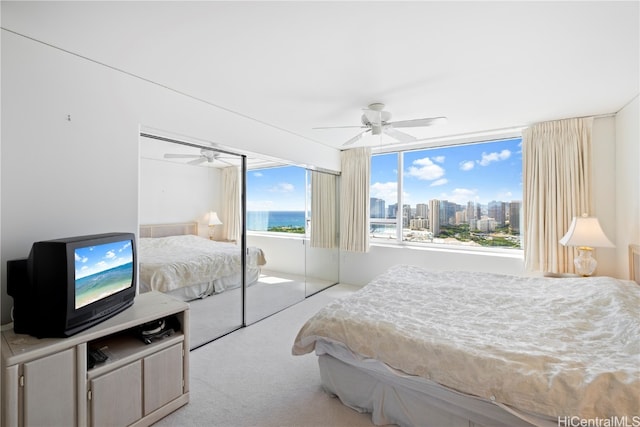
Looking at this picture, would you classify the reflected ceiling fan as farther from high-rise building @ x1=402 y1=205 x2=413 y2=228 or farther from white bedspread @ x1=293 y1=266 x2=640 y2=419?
high-rise building @ x1=402 y1=205 x2=413 y2=228

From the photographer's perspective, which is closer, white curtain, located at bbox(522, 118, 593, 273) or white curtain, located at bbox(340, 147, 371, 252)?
white curtain, located at bbox(522, 118, 593, 273)

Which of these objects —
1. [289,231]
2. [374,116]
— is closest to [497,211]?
[374,116]

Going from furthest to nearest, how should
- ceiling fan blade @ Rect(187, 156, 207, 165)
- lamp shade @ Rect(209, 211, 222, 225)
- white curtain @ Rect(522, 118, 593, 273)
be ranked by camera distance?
1. white curtain @ Rect(522, 118, 593, 273)
2. lamp shade @ Rect(209, 211, 222, 225)
3. ceiling fan blade @ Rect(187, 156, 207, 165)

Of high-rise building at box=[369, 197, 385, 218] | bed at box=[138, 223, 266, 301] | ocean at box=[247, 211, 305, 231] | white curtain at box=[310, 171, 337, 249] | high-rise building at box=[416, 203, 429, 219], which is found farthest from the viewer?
high-rise building at box=[369, 197, 385, 218]

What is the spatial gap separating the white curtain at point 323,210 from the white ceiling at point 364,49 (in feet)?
6.01

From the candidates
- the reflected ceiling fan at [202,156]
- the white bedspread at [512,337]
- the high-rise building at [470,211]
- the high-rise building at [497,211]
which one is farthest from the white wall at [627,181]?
the reflected ceiling fan at [202,156]

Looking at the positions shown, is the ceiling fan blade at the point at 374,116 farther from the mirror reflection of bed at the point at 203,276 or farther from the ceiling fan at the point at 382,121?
the mirror reflection of bed at the point at 203,276

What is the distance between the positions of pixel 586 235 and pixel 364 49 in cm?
309

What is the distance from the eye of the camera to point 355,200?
16.5ft

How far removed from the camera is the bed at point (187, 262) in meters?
2.54

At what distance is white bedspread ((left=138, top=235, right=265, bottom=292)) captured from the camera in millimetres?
2541

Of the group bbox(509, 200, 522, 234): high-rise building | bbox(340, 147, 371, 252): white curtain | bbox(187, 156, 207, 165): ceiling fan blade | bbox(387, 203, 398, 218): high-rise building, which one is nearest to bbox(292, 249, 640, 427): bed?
bbox(509, 200, 522, 234): high-rise building

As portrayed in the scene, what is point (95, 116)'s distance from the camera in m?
2.13

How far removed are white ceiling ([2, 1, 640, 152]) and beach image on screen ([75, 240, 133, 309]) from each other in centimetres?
140
